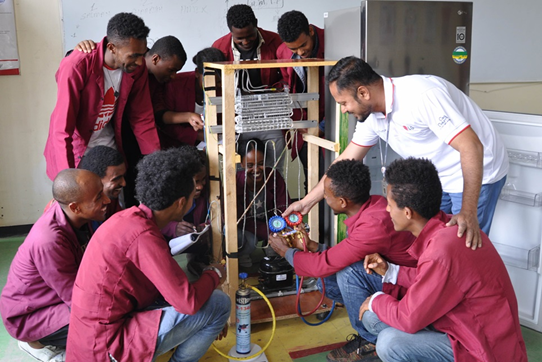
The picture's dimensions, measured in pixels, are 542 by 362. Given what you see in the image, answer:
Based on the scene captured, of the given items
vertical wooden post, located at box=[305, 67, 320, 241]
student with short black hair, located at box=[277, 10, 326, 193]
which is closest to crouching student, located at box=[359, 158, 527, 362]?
vertical wooden post, located at box=[305, 67, 320, 241]

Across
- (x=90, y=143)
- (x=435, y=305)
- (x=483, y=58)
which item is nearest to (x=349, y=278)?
(x=435, y=305)

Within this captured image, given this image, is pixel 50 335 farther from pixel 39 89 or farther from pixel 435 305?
pixel 39 89

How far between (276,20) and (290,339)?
263 centimetres

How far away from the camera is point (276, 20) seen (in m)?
4.32

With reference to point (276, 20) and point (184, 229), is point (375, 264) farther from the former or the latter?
point (276, 20)

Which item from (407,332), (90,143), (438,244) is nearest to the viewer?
(438,244)

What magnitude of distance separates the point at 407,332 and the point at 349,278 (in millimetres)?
489

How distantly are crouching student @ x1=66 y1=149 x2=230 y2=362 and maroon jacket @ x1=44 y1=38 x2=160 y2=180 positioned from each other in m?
0.78

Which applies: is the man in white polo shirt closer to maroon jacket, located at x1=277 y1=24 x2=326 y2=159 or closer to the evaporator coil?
the evaporator coil

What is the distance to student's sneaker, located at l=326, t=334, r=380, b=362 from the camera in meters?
2.39

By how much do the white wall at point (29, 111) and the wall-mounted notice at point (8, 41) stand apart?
3cm

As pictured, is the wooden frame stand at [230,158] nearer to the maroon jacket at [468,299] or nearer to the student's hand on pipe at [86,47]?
the student's hand on pipe at [86,47]

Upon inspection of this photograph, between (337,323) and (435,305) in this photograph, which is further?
(337,323)

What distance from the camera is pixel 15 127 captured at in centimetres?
397
